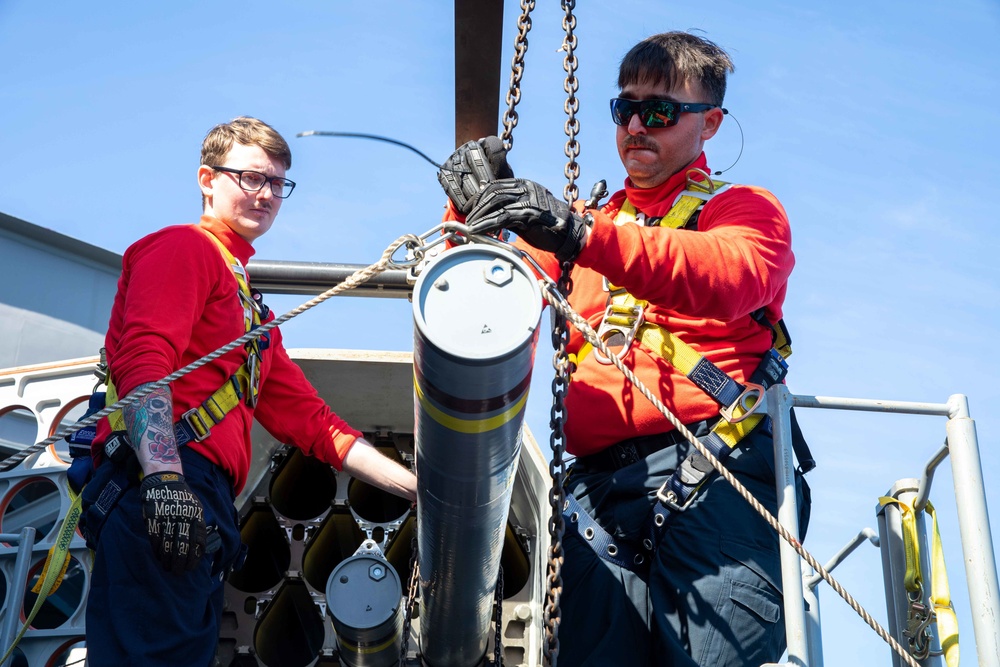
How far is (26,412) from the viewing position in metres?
6.20

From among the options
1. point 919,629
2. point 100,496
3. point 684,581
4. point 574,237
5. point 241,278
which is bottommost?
point 919,629

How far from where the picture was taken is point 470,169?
3.28 metres

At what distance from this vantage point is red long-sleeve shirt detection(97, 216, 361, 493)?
3627 millimetres

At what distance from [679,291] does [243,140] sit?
6.64 ft

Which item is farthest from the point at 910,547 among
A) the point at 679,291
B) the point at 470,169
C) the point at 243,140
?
the point at 243,140

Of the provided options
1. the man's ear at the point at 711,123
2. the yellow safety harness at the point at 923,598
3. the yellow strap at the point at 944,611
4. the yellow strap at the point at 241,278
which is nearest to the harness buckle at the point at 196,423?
the yellow strap at the point at 241,278

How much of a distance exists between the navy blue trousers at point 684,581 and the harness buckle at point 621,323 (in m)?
0.38

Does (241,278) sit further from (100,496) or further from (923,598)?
(923,598)

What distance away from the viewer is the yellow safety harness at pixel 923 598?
328cm

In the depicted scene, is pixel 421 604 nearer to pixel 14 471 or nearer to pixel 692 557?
pixel 692 557

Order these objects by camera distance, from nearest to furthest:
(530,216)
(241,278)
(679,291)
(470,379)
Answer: (470,379)
(530,216)
(679,291)
(241,278)

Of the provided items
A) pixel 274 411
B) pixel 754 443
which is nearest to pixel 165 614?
pixel 274 411

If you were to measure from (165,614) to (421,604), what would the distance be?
0.88 metres

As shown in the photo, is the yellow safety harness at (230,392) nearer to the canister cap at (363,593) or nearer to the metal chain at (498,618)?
the canister cap at (363,593)
